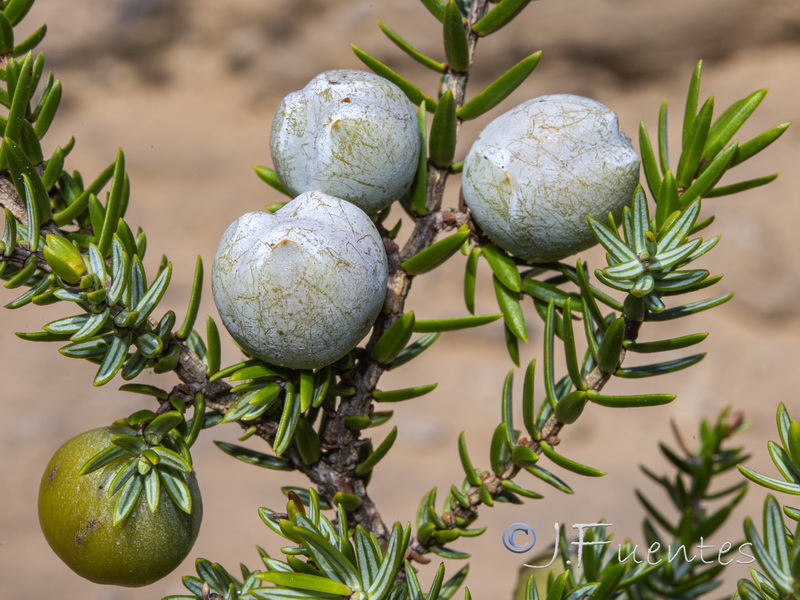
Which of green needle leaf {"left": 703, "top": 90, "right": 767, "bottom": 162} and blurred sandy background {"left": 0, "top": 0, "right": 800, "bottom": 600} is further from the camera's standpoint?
blurred sandy background {"left": 0, "top": 0, "right": 800, "bottom": 600}

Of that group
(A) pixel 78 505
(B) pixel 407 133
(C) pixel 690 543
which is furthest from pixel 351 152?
(C) pixel 690 543

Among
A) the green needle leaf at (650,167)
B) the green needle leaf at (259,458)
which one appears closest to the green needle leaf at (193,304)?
the green needle leaf at (259,458)

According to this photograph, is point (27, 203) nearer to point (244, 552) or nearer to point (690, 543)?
point (690, 543)

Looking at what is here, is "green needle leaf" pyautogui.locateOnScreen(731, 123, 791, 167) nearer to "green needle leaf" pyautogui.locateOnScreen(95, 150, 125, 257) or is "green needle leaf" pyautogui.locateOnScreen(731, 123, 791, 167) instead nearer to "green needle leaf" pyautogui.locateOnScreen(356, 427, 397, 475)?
"green needle leaf" pyautogui.locateOnScreen(356, 427, 397, 475)

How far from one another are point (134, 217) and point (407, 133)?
234 cm

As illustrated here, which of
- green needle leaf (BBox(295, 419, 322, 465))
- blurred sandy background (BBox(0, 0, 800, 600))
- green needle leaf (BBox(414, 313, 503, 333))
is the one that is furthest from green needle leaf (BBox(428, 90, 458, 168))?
blurred sandy background (BBox(0, 0, 800, 600))

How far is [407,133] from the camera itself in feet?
1.81

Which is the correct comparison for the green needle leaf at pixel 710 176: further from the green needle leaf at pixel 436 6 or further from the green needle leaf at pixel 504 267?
the green needle leaf at pixel 436 6

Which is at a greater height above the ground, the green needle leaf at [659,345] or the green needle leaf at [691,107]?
the green needle leaf at [691,107]

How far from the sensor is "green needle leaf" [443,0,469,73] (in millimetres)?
580

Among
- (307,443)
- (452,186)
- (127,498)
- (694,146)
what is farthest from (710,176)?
(452,186)

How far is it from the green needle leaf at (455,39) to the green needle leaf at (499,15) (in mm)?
26

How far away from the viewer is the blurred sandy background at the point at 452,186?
2184 mm

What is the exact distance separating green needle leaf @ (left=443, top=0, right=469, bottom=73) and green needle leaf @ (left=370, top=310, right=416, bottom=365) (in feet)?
0.72
